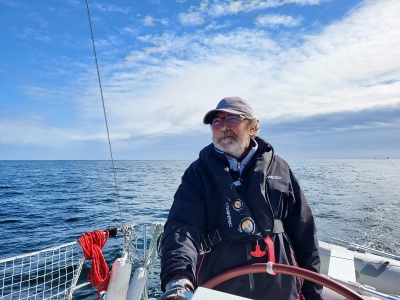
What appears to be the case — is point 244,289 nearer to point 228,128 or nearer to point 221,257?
point 221,257

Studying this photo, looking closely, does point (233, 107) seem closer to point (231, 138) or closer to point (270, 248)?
point (231, 138)

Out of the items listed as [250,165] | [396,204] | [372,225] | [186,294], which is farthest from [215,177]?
[396,204]

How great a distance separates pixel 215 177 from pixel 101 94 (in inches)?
58.1

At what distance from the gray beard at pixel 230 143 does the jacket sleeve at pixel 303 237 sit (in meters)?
0.48

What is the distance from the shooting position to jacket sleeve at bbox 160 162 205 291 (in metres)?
1.31

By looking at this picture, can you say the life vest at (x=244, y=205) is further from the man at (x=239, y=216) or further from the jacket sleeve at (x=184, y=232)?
the jacket sleeve at (x=184, y=232)

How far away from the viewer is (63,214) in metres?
12.0

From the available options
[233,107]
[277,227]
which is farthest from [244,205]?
[233,107]

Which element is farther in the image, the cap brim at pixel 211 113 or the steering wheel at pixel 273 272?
the cap brim at pixel 211 113

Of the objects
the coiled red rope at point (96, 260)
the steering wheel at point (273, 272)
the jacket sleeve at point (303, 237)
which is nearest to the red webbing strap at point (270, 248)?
the jacket sleeve at point (303, 237)

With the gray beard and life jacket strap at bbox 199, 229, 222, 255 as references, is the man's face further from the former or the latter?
life jacket strap at bbox 199, 229, 222, 255

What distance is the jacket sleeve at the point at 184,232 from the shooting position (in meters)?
1.31

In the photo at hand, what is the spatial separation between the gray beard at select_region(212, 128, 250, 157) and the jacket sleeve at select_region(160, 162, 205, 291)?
0.29m

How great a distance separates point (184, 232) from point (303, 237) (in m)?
0.97
